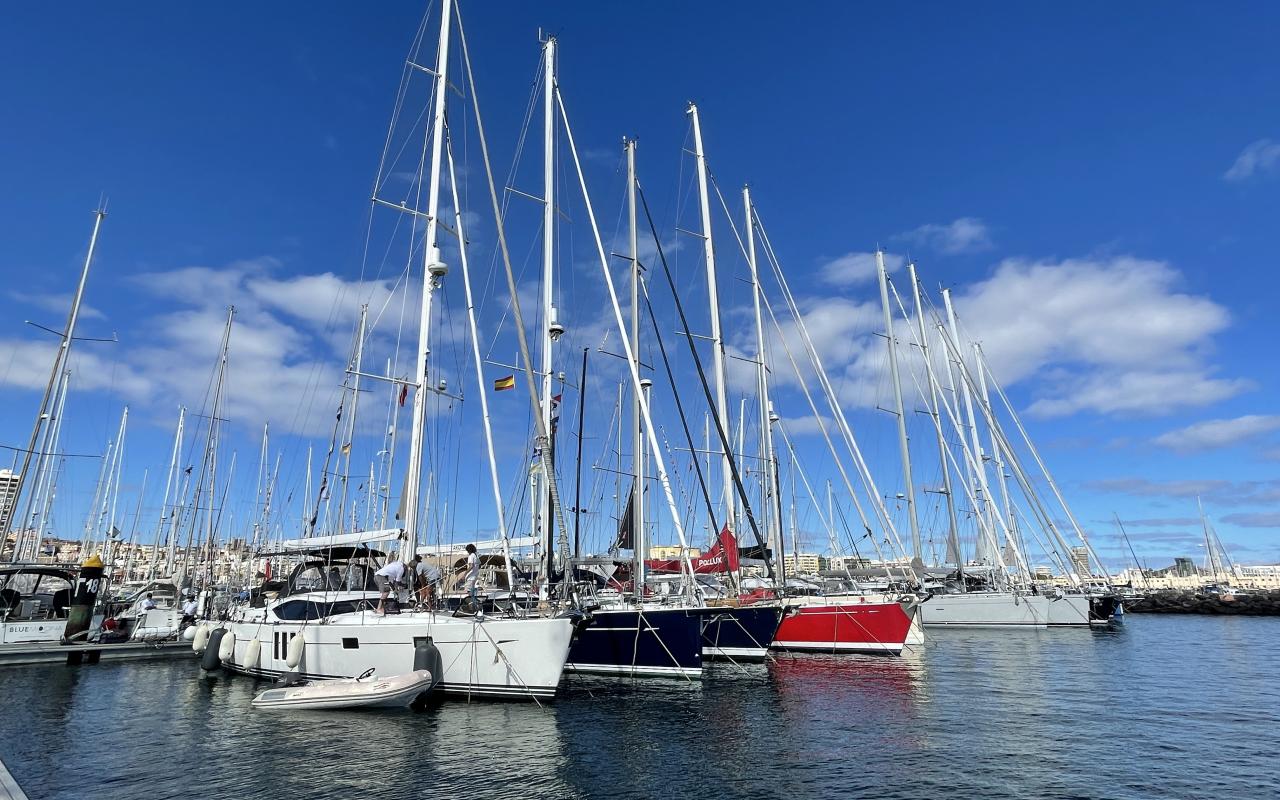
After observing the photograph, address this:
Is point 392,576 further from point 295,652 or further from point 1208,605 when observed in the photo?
point 1208,605

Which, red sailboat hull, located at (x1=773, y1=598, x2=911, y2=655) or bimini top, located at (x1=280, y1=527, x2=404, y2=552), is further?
red sailboat hull, located at (x1=773, y1=598, x2=911, y2=655)

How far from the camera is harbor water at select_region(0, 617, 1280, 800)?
12898 mm

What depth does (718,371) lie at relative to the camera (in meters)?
32.9

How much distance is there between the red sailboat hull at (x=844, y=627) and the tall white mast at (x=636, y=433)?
1011 cm

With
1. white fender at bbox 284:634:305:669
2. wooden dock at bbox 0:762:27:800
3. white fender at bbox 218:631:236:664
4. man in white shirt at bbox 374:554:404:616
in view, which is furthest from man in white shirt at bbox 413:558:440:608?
wooden dock at bbox 0:762:27:800

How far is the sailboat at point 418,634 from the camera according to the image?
18766 millimetres

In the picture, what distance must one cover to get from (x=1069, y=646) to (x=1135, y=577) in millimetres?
189092

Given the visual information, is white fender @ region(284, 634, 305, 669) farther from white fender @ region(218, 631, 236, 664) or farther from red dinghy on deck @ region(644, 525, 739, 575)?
red dinghy on deck @ region(644, 525, 739, 575)

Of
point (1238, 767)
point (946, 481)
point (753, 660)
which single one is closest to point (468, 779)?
point (1238, 767)

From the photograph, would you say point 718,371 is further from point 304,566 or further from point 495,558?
point 304,566

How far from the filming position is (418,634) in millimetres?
19250

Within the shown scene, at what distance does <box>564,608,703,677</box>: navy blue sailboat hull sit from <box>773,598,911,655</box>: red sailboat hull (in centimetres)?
955

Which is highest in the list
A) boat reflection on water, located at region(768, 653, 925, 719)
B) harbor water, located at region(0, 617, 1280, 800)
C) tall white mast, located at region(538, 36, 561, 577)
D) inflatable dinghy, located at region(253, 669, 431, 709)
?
tall white mast, located at region(538, 36, 561, 577)

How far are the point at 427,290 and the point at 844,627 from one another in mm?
24774
